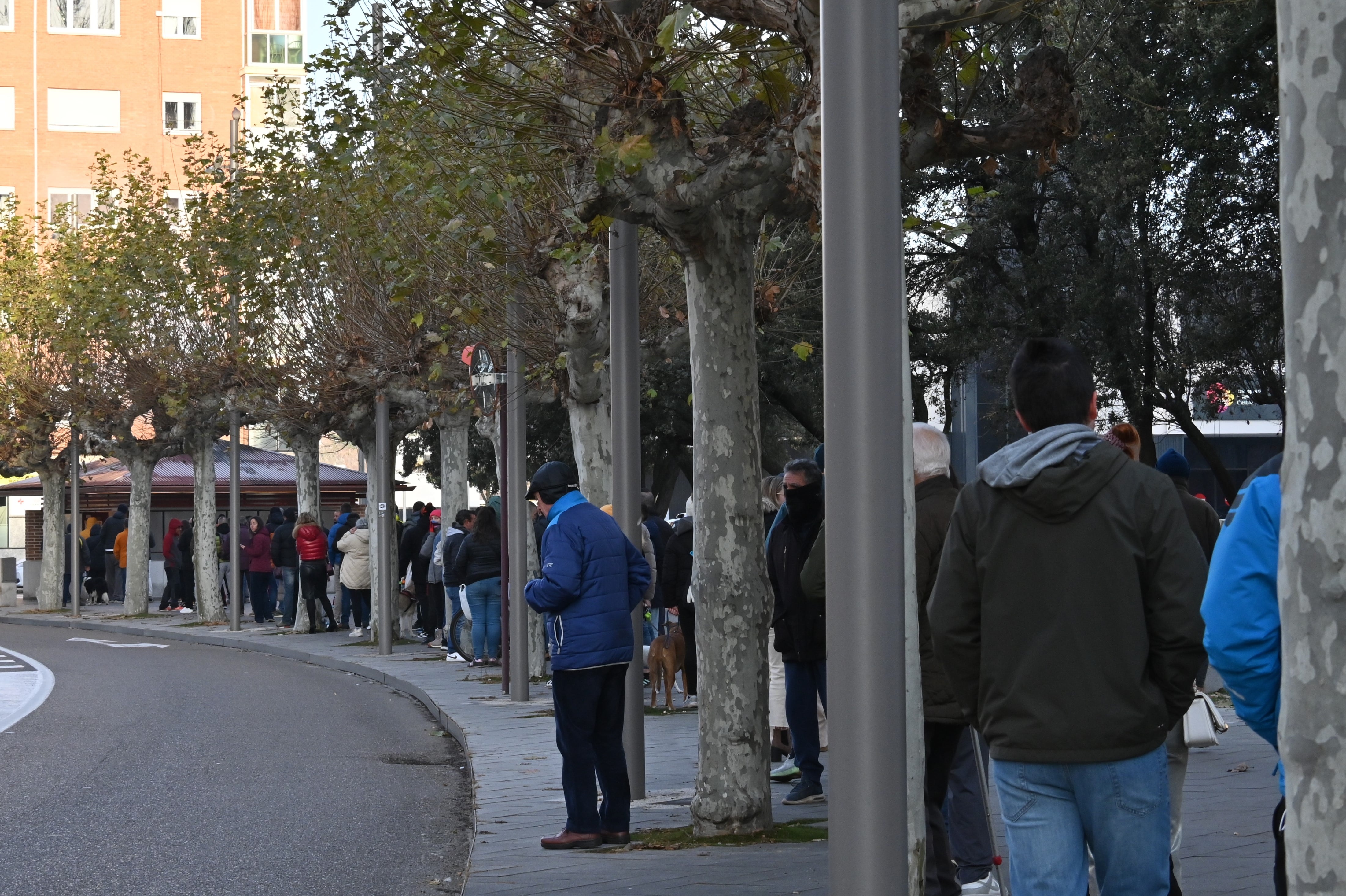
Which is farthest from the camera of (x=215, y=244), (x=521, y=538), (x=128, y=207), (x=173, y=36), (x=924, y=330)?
(x=173, y=36)

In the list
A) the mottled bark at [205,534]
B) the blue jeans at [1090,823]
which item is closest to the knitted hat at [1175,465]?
the blue jeans at [1090,823]

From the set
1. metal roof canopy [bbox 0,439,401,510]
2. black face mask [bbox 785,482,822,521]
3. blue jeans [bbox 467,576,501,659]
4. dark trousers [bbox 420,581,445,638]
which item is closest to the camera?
black face mask [bbox 785,482,822,521]

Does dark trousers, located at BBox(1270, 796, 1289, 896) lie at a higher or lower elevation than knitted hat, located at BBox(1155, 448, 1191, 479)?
lower

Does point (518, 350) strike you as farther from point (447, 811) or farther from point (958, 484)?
point (958, 484)

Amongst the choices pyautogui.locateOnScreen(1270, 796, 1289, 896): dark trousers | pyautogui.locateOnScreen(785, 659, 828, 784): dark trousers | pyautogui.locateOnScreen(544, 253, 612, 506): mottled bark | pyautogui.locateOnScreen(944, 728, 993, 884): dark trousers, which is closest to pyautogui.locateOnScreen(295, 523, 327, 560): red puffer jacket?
pyautogui.locateOnScreen(544, 253, 612, 506): mottled bark

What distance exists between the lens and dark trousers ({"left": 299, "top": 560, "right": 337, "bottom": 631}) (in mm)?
27234

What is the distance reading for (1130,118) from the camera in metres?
23.6

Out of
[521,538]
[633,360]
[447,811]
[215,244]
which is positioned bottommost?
[447,811]

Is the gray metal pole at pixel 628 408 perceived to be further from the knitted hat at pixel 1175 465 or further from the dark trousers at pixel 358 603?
the dark trousers at pixel 358 603

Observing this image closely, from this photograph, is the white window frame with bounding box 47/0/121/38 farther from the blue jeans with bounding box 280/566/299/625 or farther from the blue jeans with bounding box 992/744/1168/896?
the blue jeans with bounding box 992/744/1168/896

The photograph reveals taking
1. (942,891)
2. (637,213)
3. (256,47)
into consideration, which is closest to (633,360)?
(637,213)

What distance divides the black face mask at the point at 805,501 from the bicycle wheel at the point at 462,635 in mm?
11656

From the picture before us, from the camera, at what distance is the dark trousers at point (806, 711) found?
9.39 metres

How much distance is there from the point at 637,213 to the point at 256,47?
62136 mm
